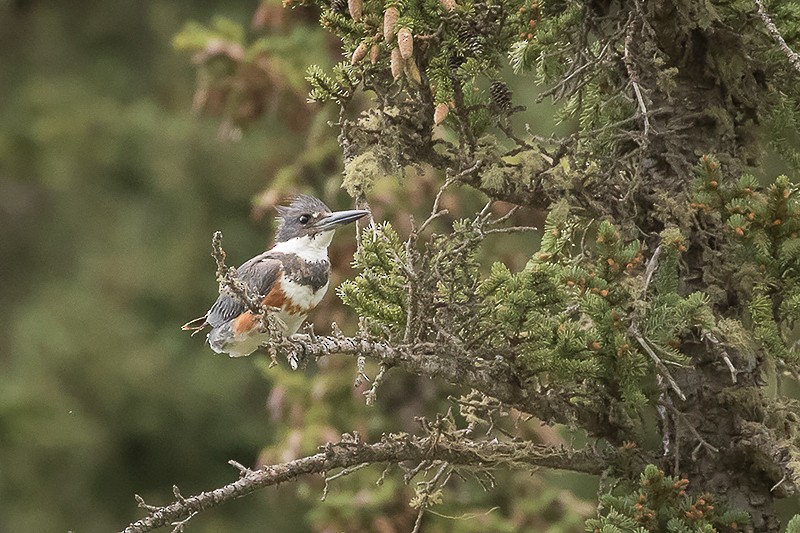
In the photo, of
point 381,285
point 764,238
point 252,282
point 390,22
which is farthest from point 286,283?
point 764,238

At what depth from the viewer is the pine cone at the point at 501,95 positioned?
4008 mm

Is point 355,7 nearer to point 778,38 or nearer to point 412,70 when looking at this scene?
point 412,70

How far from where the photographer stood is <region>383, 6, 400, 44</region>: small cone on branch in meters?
3.73

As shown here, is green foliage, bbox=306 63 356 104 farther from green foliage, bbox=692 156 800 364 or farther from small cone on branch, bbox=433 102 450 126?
green foliage, bbox=692 156 800 364

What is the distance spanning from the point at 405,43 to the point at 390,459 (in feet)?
3.93

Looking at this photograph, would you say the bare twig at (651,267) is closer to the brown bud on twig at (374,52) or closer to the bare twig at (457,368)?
the bare twig at (457,368)

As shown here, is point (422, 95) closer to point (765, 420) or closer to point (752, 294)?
point (752, 294)

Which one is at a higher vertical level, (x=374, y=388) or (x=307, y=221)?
(x=374, y=388)

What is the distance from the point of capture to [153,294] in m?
11.2

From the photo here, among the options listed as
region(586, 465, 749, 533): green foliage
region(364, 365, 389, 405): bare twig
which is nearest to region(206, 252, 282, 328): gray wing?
region(364, 365, 389, 405): bare twig

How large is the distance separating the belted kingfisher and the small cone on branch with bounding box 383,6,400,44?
1.20 metres

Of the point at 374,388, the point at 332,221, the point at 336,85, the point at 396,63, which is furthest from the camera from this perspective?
the point at 332,221

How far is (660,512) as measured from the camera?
3.94 meters

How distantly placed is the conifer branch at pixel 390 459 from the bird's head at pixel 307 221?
4.06 feet
